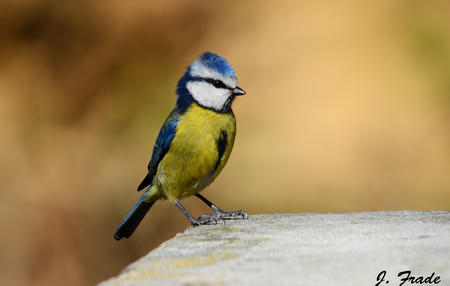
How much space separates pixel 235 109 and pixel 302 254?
3.46 m

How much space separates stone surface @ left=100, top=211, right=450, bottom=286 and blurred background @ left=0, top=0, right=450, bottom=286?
251 centimetres

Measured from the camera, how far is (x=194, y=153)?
3258mm

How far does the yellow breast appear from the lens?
10.7ft

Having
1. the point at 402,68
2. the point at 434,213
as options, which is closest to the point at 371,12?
the point at 402,68

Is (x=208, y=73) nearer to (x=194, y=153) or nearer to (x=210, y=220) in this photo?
(x=194, y=153)

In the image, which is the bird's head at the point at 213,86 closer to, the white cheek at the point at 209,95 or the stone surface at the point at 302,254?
the white cheek at the point at 209,95

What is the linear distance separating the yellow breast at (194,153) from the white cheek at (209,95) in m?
0.05

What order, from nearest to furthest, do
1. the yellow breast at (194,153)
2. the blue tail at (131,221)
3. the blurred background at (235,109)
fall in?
the yellow breast at (194,153) < the blue tail at (131,221) < the blurred background at (235,109)

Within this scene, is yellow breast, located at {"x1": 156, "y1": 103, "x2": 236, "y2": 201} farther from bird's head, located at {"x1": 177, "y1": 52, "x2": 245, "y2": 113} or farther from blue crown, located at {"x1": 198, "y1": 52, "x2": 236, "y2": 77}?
blue crown, located at {"x1": 198, "y1": 52, "x2": 236, "y2": 77}

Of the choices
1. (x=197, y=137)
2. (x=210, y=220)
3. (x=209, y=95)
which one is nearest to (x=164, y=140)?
(x=197, y=137)

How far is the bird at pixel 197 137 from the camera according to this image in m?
3.27

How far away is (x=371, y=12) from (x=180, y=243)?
3.61m

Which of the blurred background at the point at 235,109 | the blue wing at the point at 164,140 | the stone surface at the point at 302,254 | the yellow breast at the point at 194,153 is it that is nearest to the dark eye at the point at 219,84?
the yellow breast at the point at 194,153

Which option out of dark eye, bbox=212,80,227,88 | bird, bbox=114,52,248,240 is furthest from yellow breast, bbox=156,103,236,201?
dark eye, bbox=212,80,227,88
